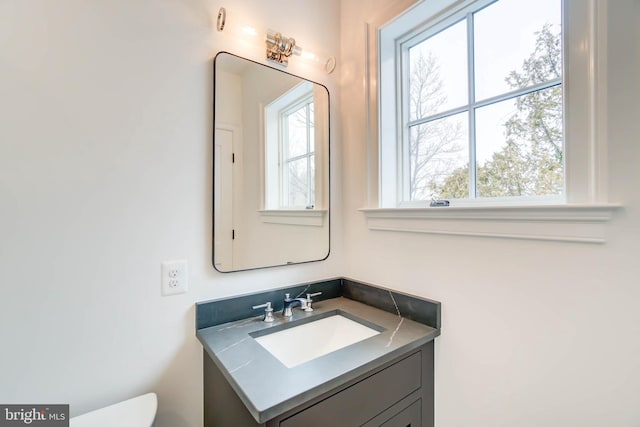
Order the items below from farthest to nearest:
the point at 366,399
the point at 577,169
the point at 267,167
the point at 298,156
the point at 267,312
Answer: the point at 298,156 → the point at 267,167 → the point at 267,312 → the point at 366,399 → the point at 577,169

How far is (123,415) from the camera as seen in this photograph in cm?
89

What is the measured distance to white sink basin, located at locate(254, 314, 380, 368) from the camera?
1.15m

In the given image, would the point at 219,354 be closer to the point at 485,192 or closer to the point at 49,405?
the point at 49,405

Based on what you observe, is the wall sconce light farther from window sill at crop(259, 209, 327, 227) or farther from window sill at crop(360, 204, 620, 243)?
window sill at crop(360, 204, 620, 243)

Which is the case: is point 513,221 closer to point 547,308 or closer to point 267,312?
point 547,308

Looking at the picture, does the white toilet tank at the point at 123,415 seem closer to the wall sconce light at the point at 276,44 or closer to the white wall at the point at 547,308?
the white wall at the point at 547,308

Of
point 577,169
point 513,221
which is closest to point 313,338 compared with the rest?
point 513,221

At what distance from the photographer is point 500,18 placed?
110cm

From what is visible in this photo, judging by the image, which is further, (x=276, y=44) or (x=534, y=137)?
(x=276, y=44)

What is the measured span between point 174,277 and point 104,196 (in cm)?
37

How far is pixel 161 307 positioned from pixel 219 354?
0.99ft

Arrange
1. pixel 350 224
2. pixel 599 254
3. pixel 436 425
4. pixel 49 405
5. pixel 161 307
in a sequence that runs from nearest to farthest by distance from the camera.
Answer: pixel 599 254 → pixel 49 405 → pixel 161 307 → pixel 436 425 → pixel 350 224

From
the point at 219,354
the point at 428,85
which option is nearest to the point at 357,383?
the point at 219,354

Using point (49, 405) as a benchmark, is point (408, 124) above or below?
above
